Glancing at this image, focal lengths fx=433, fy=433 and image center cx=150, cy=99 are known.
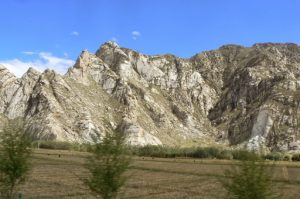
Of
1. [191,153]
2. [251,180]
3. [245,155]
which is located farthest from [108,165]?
[191,153]

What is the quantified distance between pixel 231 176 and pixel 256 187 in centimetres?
155

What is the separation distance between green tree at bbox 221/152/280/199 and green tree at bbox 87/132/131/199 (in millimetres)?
6215

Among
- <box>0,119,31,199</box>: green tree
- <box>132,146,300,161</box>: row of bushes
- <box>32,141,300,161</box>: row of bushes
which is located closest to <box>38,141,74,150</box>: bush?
<box>32,141,300,161</box>: row of bushes

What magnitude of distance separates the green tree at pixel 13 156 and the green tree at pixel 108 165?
7351 millimetres

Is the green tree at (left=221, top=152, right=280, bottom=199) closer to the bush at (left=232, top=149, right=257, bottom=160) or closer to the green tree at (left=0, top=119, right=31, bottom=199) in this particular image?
the bush at (left=232, top=149, right=257, bottom=160)

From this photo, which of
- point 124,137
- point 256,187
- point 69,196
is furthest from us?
point 69,196

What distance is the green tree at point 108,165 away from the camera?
78.8 ft

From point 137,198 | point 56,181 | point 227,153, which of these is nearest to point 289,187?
point 137,198

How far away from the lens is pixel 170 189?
180 feet

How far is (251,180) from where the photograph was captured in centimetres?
2033

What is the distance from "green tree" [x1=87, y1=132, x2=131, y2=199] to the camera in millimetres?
24016

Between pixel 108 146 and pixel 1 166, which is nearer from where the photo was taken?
pixel 108 146

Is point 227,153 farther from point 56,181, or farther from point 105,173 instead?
point 105,173

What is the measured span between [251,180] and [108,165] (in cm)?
808
